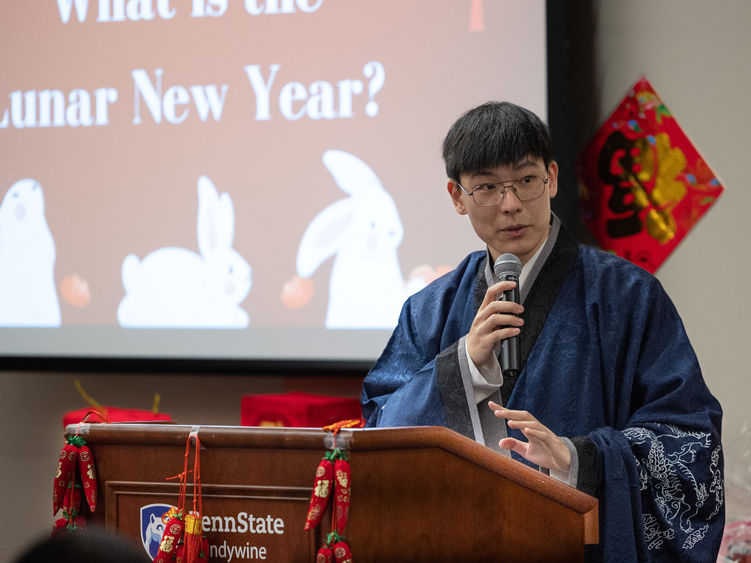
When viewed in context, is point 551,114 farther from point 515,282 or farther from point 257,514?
point 257,514

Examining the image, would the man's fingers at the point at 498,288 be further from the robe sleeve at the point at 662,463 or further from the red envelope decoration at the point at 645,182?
the red envelope decoration at the point at 645,182

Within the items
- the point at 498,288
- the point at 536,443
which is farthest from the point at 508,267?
the point at 536,443

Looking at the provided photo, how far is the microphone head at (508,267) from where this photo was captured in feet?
4.63

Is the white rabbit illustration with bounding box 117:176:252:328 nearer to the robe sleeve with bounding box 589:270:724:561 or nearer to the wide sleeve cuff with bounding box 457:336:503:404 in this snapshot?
the wide sleeve cuff with bounding box 457:336:503:404

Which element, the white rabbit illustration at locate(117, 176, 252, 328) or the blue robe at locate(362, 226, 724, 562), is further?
the white rabbit illustration at locate(117, 176, 252, 328)

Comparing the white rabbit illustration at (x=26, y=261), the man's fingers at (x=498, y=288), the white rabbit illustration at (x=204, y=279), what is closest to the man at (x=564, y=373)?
the man's fingers at (x=498, y=288)

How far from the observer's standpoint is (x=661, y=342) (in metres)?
1.45

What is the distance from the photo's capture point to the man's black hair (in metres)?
1.50

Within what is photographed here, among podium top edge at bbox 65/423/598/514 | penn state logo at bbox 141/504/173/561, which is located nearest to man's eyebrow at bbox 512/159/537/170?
podium top edge at bbox 65/423/598/514

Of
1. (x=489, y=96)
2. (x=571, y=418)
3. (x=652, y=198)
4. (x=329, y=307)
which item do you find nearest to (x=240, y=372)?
(x=329, y=307)

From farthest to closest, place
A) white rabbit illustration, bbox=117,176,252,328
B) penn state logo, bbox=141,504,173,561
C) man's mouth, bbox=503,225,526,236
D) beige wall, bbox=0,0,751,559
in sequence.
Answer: white rabbit illustration, bbox=117,176,252,328 < beige wall, bbox=0,0,751,559 < man's mouth, bbox=503,225,526,236 < penn state logo, bbox=141,504,173,561

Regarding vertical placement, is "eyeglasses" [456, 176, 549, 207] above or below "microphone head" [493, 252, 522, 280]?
above

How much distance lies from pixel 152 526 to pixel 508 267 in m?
0.69

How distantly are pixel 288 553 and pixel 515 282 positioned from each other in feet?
1.78
